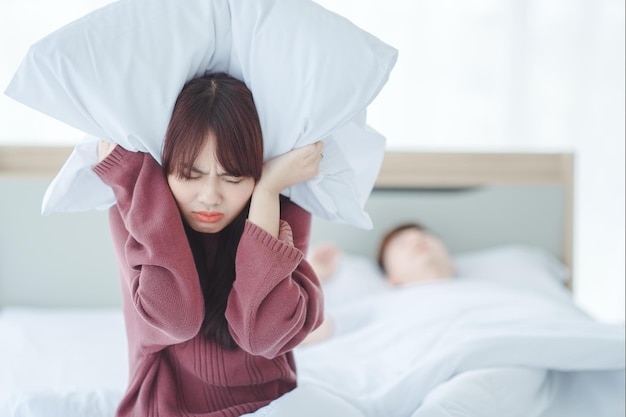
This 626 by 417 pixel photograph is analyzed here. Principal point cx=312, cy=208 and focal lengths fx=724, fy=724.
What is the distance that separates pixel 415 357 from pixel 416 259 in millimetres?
622

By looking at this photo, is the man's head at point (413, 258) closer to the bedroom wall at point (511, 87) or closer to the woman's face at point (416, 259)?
the woman's face at point (416, 259)

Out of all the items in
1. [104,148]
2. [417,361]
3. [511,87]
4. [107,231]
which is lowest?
[417,361]

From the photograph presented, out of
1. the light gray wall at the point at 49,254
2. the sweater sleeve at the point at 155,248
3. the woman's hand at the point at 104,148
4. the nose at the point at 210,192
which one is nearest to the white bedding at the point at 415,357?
the light gray wall at the point at 49,254

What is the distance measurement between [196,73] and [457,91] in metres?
1.67

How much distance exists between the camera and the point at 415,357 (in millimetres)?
1599

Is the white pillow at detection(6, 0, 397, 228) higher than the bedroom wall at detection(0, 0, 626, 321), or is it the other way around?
the bedroom wall at detection(0, 0, 626, 321)

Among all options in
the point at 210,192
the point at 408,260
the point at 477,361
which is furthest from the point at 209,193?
the point at 408,260

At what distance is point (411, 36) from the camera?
2.53 metres

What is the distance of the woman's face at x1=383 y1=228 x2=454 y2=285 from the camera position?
2.18 metres

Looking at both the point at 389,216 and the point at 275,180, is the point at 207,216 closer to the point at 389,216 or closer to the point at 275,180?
the point at 275,180

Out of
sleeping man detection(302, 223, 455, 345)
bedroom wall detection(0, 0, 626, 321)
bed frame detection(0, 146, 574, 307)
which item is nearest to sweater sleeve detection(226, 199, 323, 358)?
sleeping man detection(302, 223, 455, 345)

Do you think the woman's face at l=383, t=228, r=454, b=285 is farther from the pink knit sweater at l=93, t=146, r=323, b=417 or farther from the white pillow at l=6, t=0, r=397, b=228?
the white pillow at l=6, t=0, r=397, b=228

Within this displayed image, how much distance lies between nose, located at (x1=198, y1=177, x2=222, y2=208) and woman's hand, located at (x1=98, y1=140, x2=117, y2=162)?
0.54 ft

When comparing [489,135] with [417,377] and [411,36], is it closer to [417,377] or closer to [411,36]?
[411,36]
